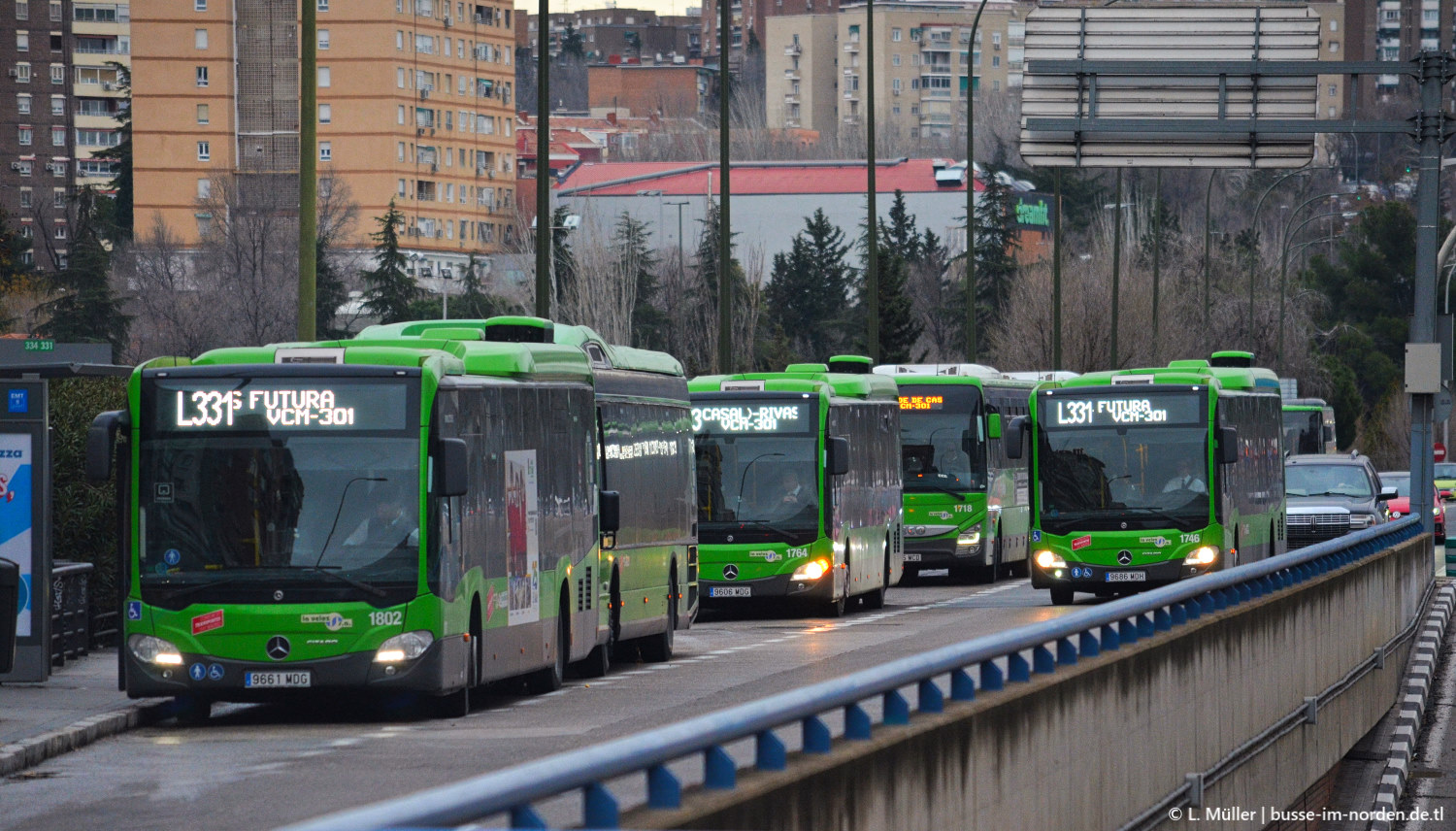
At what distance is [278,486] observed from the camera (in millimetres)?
17297

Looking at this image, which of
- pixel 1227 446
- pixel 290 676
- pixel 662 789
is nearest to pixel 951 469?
pixel 1227 446

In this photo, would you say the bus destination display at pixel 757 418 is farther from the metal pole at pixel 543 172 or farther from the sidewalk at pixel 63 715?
the sidewalk at pixel 63 715

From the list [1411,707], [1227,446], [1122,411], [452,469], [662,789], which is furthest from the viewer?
[1122,411]

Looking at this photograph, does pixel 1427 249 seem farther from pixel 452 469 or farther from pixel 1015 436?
pixel 452 469

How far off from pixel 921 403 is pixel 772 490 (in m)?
11.8

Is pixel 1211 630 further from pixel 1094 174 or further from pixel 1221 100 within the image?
pixel 1094 174

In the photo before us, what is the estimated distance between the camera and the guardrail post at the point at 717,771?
7277 millimetres

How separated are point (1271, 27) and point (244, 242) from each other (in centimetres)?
10339

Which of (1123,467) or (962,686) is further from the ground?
(962,686)

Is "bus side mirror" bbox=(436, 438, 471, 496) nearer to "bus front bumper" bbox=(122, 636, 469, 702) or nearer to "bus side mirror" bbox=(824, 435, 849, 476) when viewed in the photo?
"bus front bumper" bbox=(122, 636, 469, 702)

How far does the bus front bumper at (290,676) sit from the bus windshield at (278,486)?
52cm

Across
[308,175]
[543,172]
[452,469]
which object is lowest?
[452,469]

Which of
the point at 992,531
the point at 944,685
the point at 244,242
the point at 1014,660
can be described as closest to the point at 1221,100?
the point at 992,531

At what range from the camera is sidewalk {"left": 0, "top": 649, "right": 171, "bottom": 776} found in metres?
15.4
